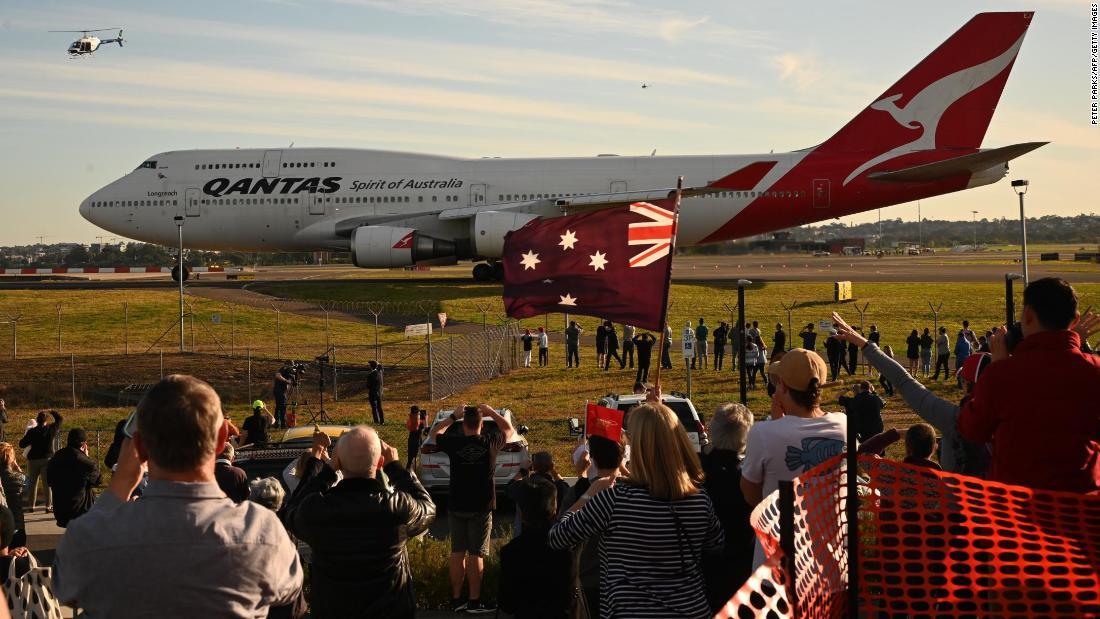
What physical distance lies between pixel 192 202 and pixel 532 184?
40.3ft

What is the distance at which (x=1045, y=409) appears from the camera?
15.7 ft

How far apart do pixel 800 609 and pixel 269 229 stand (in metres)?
38.5

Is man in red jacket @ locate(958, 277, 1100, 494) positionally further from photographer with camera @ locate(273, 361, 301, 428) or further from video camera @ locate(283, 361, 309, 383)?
video camera @ locate(283, 361, 309, 383)

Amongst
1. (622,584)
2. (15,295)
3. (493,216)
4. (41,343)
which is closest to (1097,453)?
(622,584)

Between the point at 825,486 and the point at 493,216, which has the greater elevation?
the point at 493,216

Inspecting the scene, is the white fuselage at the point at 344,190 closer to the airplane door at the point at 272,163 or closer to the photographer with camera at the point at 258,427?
the airplane door at the point at 272,163

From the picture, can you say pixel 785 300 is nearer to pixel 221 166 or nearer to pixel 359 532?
pixel 221 166

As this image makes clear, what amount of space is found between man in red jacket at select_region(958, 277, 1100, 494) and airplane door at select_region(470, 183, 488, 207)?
36.0 meters

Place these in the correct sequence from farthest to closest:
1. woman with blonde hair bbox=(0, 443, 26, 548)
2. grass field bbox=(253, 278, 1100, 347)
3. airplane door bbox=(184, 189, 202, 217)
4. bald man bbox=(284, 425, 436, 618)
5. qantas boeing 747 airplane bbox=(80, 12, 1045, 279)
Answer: airplane door bbox=(184, 189, 202, 217) → qantas boeing 747 airplane bbox=(80, 12, 1045, 279) → grass field bbox=(253, 278, 1100, 347) → woman with blonde hair bbox=(0, 443, 26, 548) → bald man bbox=(284, 425, 436, 618)

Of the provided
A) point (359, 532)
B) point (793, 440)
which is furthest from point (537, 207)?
point (359, 532)

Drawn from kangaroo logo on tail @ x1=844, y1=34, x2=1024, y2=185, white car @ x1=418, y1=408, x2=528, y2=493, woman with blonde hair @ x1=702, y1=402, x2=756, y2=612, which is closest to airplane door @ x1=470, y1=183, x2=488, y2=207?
kangaroo logo on tail @ x1=844, y1=34, x2=1024, y2=185

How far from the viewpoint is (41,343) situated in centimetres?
3094

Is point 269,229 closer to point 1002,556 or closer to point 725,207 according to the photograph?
point 725,207

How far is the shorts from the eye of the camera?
8.12 m
